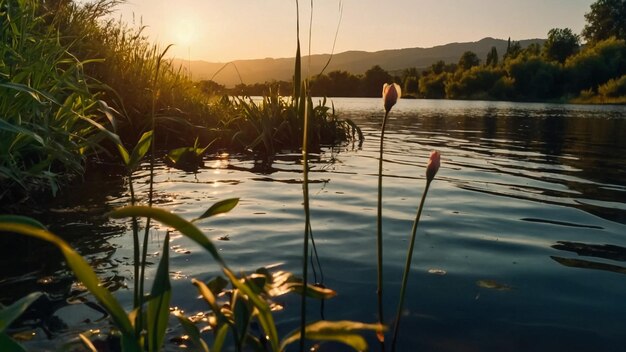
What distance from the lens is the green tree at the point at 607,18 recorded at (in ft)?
310

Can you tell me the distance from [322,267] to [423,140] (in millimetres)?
11240

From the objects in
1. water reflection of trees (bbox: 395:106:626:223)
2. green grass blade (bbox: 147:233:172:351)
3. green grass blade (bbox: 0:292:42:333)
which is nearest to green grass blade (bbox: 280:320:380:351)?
green grass blade (bbox: 147:233:172:351)

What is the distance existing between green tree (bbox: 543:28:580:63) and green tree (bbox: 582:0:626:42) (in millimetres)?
13124

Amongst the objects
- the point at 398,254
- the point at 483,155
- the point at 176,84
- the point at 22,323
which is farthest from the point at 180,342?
the point at 483,155

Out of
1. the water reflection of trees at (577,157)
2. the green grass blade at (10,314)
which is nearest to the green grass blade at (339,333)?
the green grass blade at (10,314)

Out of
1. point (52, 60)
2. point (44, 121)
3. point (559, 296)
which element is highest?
point (52, 60)

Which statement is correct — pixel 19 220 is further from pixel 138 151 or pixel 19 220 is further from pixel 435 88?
pixel 435 88

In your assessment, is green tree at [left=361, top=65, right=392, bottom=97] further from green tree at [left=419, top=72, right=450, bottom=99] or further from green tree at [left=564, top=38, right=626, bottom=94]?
green tree at [left=564, top=38, right=626, bottom=94]

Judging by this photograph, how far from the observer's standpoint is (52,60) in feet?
16.3

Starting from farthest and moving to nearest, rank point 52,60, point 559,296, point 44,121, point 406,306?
point 52,60 → point 44,121 → point 559,296 → point 406,306

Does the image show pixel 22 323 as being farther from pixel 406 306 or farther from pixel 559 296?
pixel 559 296

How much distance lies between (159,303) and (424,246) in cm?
275

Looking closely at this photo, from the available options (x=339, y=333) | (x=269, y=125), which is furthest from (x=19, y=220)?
(x=269, y=125)

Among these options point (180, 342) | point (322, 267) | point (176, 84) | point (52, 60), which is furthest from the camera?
point (176, 84)
